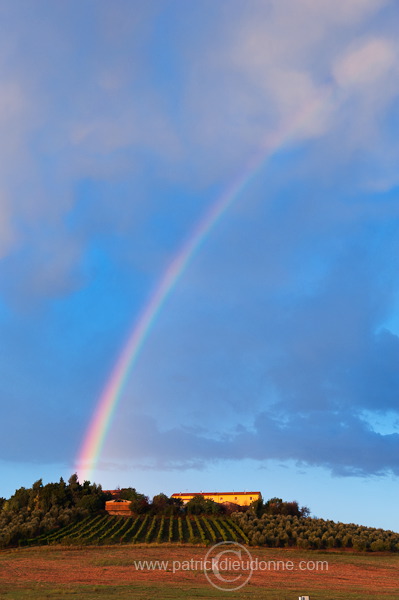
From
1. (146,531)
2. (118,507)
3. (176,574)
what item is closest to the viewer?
(176,574)

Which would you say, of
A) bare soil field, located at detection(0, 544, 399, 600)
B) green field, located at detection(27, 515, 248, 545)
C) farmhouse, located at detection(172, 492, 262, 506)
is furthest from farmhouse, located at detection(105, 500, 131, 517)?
farmhouse, located at detection(172, 492, 262, 506)

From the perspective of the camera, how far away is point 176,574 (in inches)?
1581

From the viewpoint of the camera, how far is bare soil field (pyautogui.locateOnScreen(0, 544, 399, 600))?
99.7 feet

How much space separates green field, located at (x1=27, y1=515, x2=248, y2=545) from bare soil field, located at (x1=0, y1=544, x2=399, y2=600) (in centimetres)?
434

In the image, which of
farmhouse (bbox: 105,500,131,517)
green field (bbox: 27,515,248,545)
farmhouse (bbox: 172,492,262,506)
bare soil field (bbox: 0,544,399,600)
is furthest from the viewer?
farmhouse (bbox: 172,492,262,506)

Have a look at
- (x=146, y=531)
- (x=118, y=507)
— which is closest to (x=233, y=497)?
(x=118, y=507)

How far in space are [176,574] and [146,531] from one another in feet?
122

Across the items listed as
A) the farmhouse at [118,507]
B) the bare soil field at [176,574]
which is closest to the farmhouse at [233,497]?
the farmhouse at [118,507]

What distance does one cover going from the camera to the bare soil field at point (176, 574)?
30375 mm

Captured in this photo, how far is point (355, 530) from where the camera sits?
74.6m

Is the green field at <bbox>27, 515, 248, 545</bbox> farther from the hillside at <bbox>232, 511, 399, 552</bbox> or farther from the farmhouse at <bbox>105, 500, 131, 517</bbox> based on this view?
the farmhouse at <bbox>105, 500, 131, 517</bbox>

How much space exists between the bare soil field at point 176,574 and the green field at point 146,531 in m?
4.34

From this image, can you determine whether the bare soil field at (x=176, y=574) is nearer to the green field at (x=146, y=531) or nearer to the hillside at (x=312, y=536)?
the hillside at (x=312, y=536)

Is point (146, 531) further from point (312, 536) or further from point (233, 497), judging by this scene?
point (233, 497)
